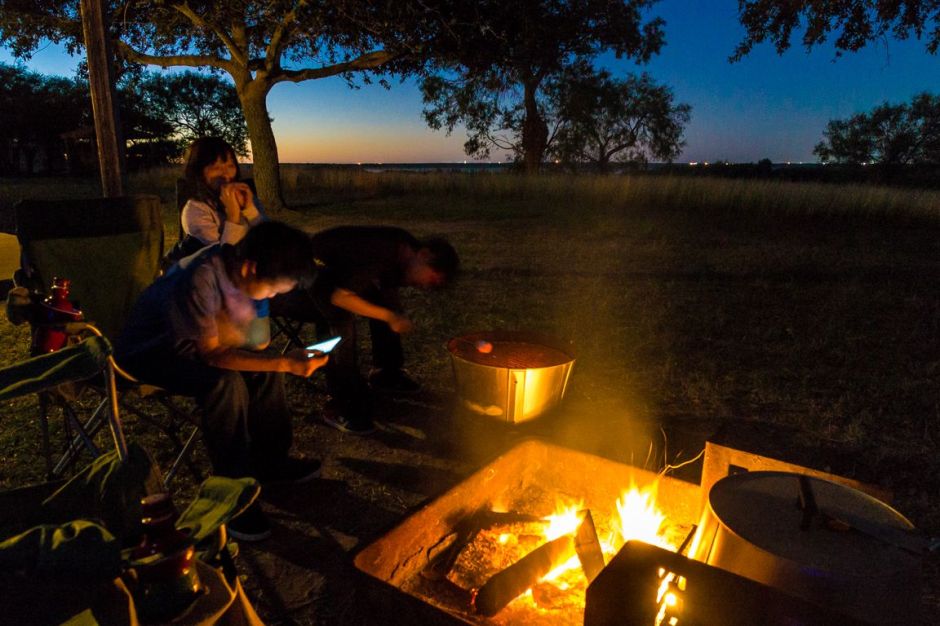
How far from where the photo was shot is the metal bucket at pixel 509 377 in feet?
9.32

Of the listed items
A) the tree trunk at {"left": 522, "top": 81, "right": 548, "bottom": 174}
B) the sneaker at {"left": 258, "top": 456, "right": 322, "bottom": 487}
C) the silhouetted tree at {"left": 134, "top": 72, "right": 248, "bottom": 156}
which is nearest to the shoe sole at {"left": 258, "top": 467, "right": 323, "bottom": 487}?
the sneaker at {"left": 258, "top": 456, "right": 322, "bottom": 487}

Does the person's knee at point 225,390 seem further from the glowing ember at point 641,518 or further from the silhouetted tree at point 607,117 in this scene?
the silhouetted tree at point 607,117

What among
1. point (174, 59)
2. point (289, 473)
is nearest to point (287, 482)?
point (289, 473)

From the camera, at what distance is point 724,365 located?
432 cm

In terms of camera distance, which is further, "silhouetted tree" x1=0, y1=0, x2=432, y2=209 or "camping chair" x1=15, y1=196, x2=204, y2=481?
"silhouetted tree" x1=0, y1=0, x2=432, y2=209

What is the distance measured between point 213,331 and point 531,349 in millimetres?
1595

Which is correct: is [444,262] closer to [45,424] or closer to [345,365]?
Result: [345,365]

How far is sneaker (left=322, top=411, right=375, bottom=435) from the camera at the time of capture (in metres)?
3.23

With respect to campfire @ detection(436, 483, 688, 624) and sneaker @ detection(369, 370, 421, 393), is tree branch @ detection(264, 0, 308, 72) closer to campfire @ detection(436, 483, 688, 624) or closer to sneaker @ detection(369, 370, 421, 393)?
sneaker @ detection(369, 370, 421, 393)

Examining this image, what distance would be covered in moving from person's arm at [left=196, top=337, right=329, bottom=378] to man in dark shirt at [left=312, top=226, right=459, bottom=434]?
64 centimetres

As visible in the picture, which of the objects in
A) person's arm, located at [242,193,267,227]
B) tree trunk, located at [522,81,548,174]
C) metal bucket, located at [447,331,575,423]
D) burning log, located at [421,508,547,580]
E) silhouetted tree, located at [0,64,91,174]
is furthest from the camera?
silhouetted tree, located at [0,64,91,174]

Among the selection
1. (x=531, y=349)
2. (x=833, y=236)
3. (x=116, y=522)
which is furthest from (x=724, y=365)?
(x=833, y=236)

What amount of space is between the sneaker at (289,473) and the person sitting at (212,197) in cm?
132

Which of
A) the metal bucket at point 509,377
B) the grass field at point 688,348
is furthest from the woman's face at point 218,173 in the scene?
the metal bucket at point 509,377
